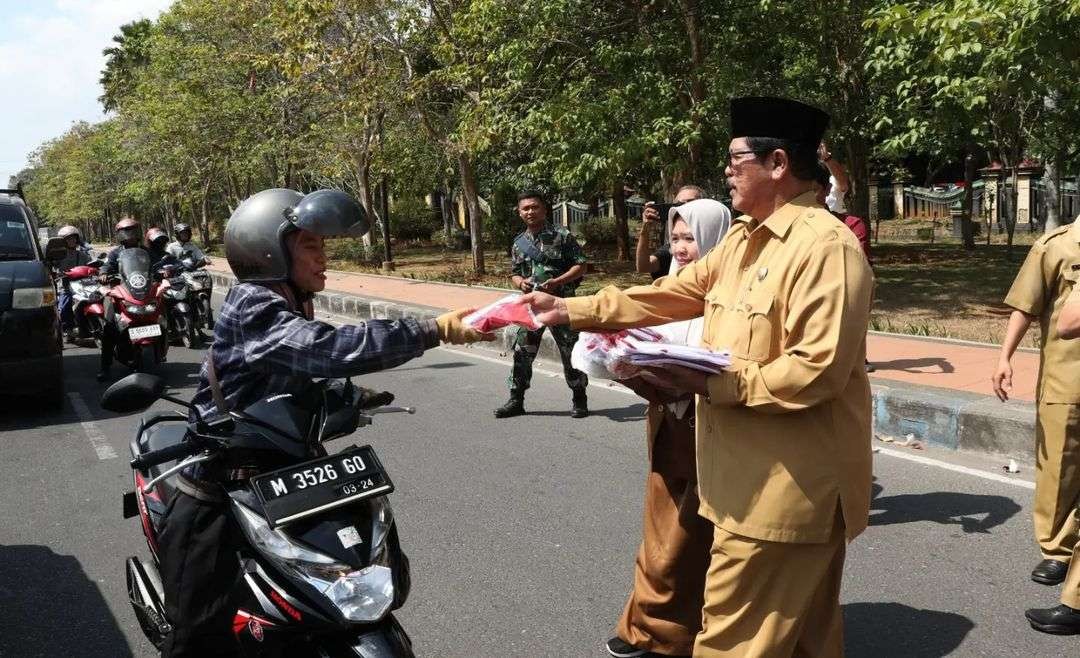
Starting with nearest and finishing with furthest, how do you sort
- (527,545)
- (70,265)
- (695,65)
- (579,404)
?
(527,545) < (579,404) < (70,265) < (695,65)

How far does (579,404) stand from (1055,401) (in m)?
4.13

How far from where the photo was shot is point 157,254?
12.4 metres

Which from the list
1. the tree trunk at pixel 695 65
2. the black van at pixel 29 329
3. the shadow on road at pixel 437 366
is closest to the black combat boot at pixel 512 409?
the shadow on road at pixel 437 366

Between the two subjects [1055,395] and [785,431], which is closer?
[785,431]

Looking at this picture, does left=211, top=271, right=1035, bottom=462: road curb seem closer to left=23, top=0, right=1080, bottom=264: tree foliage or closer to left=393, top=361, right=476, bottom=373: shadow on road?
left=23, top=0, right=1080, bottom=264: tree foliage

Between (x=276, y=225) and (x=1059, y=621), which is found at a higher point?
(x=276, y=225)

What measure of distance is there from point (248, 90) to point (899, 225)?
19780 millimetres

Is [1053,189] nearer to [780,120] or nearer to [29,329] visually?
[29,329]

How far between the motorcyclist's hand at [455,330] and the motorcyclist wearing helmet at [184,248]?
462 inches

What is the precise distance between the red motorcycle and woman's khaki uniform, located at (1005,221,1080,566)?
8588 mm

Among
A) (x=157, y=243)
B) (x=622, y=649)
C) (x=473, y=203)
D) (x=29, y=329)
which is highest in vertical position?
(x=473, y=203)

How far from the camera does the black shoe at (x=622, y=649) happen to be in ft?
11.8

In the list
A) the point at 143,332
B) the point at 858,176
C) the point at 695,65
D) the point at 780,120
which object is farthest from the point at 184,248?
the point at 858,176

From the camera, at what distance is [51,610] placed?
432cm
